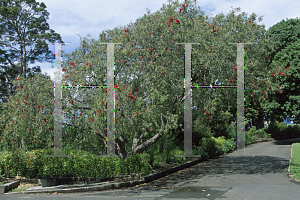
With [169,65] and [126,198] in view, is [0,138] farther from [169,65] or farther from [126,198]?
[169,65]

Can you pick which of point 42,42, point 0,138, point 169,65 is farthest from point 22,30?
point 169,65

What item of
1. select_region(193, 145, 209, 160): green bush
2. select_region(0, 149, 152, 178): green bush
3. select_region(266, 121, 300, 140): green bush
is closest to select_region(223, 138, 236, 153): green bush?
select_region(193, 145, 209, 160): green bush

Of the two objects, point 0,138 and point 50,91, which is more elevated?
point 50,91

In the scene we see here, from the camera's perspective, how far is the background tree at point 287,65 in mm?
22172

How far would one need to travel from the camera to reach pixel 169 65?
10258 mm

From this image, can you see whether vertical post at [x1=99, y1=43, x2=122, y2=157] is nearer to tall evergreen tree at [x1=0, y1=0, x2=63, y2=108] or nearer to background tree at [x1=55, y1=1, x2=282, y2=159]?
background tree at [x1=55, y1=1, x2=282, y2=159]

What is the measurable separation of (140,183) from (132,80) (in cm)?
374

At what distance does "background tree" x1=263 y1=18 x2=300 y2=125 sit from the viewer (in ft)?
72.7

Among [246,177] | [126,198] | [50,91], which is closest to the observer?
[126,198]

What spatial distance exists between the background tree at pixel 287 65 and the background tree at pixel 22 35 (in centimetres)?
2105

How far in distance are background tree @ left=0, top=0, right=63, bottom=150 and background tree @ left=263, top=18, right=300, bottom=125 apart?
21046 millimetres

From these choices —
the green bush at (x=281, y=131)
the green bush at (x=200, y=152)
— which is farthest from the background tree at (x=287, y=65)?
the green bush at (x=281, y=131)

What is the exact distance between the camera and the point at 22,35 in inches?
1075

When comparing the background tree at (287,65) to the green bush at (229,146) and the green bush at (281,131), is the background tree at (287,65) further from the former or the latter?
the green bush at (281,131)
